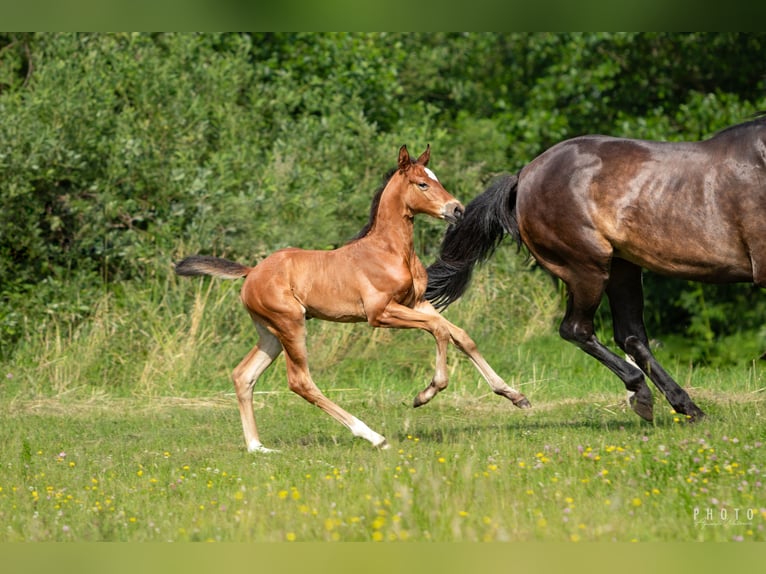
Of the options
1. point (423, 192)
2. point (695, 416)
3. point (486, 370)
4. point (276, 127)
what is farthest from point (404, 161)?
Answer: point (276, 127)

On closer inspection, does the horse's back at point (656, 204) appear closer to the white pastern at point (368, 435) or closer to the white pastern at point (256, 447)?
the white pastern at point (368, 435)

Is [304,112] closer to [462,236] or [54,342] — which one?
[54,342]

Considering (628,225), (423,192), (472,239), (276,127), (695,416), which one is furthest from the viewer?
(276,127)

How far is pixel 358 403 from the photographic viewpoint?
9992mm

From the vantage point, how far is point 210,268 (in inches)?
312

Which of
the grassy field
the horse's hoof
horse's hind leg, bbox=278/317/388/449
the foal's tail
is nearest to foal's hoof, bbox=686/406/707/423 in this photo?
the grassy field

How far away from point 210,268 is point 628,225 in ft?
9.59

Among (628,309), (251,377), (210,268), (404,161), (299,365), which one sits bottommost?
(251,377)

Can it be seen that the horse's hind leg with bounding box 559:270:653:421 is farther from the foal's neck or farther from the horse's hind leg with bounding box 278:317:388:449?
the horse's hind leg with bounding box 278:317:388:449

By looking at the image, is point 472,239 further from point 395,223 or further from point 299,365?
point 299,365

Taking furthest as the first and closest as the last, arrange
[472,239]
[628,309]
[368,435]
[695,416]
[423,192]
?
1. [472,239]
2. [628,309]
3. [695,416]
4. [423,192]
5. [368,435]

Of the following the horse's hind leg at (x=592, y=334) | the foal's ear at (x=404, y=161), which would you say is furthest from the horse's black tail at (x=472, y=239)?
the foal's ear at (x=404, y=161)

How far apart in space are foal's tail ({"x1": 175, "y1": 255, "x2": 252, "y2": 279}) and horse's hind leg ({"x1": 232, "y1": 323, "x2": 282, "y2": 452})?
0.41m

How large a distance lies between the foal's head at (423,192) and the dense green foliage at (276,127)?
Answer: 210 inches
